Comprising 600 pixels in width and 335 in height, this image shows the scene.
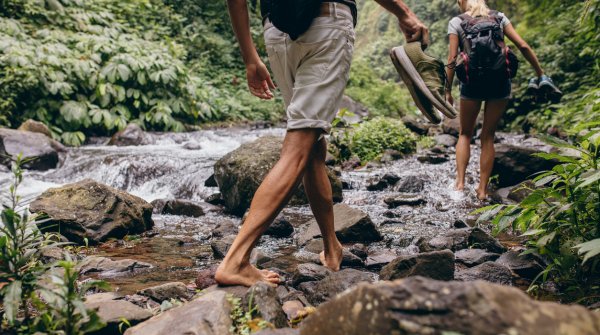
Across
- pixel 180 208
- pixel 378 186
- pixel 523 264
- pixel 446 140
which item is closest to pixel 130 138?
pixel 180 208

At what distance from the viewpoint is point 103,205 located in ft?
13.6

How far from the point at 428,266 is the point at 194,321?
→ 126 cm

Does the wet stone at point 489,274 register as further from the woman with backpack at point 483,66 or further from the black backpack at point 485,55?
the black backpack at point 485,55

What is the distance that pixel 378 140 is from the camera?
28.1 feet

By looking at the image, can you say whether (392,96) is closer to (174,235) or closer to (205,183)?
(205,183)

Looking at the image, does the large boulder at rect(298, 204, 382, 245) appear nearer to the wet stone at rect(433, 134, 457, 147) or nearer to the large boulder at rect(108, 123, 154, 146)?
the wet stone at rect(433, 134, 457, 147)

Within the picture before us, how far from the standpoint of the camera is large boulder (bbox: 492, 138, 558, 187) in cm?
548

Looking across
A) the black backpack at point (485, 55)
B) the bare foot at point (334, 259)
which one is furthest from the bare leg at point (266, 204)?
the black backpack at point (485, 55)

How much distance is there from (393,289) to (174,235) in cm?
326

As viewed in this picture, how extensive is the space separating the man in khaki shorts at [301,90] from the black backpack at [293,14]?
0.03 m

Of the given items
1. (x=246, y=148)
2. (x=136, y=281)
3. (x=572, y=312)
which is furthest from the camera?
(x=246, y=148)

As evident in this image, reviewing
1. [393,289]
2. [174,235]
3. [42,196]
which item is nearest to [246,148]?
[174,235]

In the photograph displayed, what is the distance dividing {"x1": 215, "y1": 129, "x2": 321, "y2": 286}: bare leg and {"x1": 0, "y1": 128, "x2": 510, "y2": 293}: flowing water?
0.72 meters

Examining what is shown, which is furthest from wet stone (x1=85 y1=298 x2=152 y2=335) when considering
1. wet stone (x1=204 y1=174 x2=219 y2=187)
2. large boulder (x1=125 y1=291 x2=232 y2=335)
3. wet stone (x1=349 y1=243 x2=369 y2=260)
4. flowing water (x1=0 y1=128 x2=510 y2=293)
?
wet stone (x1=204 y1=174 x2=219 y2=187)
